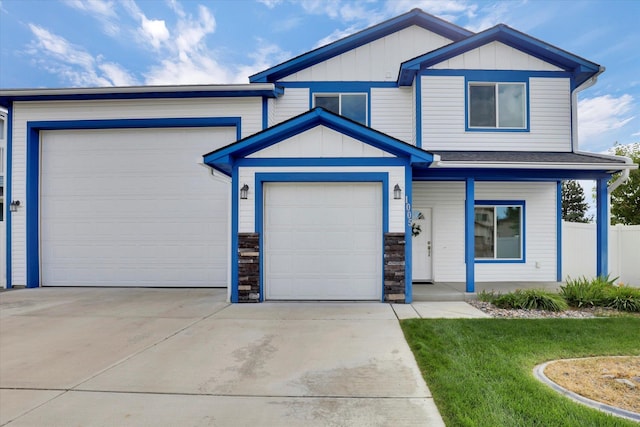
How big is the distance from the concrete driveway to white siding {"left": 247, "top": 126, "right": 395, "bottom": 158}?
314cm

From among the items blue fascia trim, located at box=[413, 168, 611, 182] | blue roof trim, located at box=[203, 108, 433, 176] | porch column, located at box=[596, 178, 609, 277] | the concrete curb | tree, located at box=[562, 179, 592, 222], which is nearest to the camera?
the concrete curb

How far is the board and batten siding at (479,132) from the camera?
9242mm

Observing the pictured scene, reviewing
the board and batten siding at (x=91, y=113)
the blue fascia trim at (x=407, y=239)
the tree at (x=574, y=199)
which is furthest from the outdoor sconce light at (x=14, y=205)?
the tree at (x=574, y=199)

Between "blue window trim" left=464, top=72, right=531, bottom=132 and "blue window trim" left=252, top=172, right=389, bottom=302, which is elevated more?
"blue window trim" left=464, top=72, right=531, bottom=132

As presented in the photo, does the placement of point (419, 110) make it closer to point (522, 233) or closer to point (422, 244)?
point (422, 244)

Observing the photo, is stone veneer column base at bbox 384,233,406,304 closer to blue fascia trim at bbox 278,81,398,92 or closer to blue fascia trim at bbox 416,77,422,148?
blue fascia trim at bbox 416,77,422,148

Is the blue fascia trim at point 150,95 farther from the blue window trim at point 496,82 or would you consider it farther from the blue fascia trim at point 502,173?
the blue window trim at point 496,82

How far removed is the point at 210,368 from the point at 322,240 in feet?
13.0

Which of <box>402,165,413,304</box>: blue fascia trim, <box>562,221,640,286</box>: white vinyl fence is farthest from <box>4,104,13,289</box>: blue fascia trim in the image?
<box>562,221,640,286</box>: white vinyl fence

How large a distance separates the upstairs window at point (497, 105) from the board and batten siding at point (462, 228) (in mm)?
1625

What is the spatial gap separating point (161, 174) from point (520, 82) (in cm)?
987

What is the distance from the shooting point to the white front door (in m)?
9.71

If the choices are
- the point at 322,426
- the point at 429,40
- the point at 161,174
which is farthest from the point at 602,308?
the point at 161,174

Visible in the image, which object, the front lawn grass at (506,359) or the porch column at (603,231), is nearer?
the front lawn grass at (506,359)
